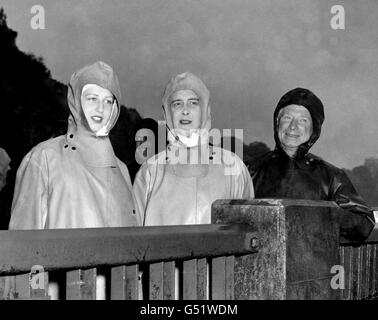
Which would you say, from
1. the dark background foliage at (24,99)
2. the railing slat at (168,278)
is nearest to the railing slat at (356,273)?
the railing slat at (168,278)

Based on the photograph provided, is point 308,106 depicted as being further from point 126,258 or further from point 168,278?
point 126,258

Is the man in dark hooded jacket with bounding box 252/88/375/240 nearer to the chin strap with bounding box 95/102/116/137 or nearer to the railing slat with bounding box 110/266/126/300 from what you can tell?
the chin strap with bounding box 95/102/116/137

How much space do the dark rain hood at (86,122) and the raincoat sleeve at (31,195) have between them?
30 cm

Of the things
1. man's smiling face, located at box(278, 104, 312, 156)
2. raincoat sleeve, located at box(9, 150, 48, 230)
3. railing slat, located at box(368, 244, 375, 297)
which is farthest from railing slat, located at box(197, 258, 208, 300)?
man's smiling face, located at box(278, 104, 312, 156)

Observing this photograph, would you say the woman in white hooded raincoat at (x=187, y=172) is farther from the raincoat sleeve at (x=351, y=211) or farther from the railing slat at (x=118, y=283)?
the railing slat at (x=118, y=283)

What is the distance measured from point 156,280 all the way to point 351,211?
163 centimetres

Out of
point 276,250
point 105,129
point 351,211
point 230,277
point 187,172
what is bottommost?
point 230,277

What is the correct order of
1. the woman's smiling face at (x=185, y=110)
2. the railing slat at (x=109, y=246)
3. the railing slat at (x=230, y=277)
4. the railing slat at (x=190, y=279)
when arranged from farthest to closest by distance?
the woman's smiling face at (x=185, y=110), the railing slat at (x=230, y=277), the railing slat at (x=190, y=279), the railing slat at (x=109, y=246)

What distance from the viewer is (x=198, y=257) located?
83.0 inches

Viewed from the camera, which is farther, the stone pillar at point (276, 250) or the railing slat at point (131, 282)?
the stone pillar at point (276, 250)

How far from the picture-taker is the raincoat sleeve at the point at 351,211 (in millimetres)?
3020

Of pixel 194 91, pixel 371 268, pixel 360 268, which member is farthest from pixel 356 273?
pixel 194 91

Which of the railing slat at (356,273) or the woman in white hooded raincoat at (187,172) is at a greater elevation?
the woman in white hooded raincoat at (187,172)

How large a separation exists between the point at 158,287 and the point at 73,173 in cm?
139
